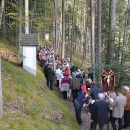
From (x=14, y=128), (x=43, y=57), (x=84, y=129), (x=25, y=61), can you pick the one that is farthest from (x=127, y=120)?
(x=43, y=57)

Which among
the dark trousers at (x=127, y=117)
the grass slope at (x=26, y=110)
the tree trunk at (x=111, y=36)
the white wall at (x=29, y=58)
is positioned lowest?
the dark trousers at (x=127, y=117)

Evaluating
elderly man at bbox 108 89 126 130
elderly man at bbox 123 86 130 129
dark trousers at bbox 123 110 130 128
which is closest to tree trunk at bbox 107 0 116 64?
elderly man at bbox 123 86 130 129

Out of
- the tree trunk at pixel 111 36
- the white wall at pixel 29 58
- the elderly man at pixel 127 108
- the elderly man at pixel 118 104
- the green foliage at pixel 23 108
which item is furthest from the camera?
the white wall at pixel 29 58

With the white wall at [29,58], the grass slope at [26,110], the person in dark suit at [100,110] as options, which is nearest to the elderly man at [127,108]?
the person in dark suit at [100,110]

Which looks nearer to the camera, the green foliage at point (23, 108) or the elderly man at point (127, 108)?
the green foliage at point (23, 108)

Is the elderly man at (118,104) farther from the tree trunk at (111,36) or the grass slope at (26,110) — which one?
the tree trunk at (111,36)

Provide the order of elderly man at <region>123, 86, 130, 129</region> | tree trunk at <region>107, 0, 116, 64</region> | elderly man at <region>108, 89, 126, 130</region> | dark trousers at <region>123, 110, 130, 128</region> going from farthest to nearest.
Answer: tree trunk at <region>107, 0, 116, 64</region> < dark trousers at <region>123, 110, 130, 128</region> < elderly man at <region>123, 86, 130, 129</region> < elderly man at <region>108, 89, 126, 130</region>

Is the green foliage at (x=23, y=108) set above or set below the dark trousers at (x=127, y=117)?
above

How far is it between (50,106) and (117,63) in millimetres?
4382

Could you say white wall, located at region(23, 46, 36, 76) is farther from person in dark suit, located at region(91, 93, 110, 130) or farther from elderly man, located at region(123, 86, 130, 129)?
person in dark suit, located at region(91, 93, 110, 130)

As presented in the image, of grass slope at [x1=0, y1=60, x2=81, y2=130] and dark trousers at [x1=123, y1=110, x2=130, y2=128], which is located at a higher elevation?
grass slope at [x1=0, y1=60, x2=81, y2=130]

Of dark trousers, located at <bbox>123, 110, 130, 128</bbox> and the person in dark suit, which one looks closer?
the person in dark suit

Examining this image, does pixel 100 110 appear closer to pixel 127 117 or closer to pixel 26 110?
pixel 127 117

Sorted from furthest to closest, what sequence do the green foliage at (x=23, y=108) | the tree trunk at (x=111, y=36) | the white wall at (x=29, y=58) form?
1. the white wall at (x=29, y=58)
2. the tree trunk at (x=111, y=36)
3. the green foliage at (x=23, y=108)
